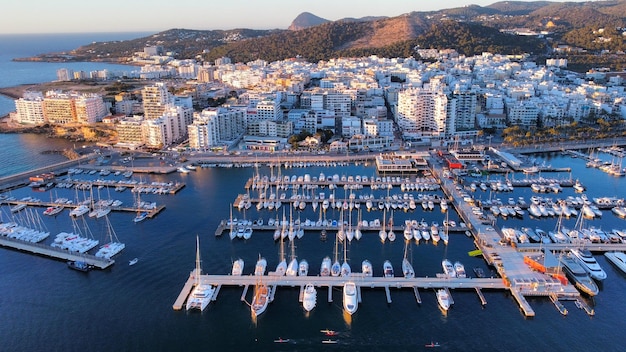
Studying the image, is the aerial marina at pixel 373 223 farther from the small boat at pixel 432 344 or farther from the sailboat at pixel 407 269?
the small boat at pixel 432 344

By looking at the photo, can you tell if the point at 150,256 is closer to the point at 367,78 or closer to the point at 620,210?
the point at 620,210

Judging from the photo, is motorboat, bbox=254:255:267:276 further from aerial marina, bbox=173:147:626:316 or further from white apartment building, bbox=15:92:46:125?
white apartment building, bbox=15:92:46:125

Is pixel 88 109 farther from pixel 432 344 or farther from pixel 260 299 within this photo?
pixel 432 344

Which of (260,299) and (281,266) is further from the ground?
(281,266)

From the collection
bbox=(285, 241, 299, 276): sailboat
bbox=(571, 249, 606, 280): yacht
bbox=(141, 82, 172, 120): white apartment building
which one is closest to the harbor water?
bbox=(571, 249, 606, 280): yacht

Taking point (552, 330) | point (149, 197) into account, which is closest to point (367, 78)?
point (149, 197)

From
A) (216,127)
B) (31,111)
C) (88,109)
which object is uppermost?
(88,109)

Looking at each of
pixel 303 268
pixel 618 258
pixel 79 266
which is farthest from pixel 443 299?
pixel 79 266

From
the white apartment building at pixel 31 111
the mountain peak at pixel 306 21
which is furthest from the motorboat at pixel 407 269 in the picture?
the mountain peak at pixel 306 21

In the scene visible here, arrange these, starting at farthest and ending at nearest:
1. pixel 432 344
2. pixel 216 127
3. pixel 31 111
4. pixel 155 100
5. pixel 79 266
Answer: pixel 31 111
pixel 155 100
pixel 216 127
pixel 79 266
pixel 432 344
